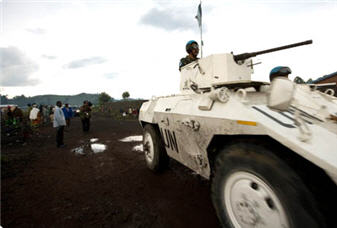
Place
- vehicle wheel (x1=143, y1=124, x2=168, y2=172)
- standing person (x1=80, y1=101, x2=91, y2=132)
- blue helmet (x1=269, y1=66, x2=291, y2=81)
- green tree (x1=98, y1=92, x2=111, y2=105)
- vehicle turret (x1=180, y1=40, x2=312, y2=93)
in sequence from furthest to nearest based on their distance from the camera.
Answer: green tree (x1=98, y1=92, x2=111, y2=105) → standing person (x1=80, y1=101, x2=91, y2=132) → vehicle wheel (x1=143, y1=124, x2=168, y2=172) → vehicle turret (x1=180, y1=40, x2=312, y2=93) → blue helmet (x1=269, y1=66, x2=291, y2=81)

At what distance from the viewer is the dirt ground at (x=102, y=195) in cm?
229

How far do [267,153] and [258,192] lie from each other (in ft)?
1.07

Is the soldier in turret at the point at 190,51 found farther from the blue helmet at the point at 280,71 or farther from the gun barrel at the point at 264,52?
the blue helmet at the point at 280,71

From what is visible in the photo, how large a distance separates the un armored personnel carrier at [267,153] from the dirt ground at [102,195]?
0.71 metres

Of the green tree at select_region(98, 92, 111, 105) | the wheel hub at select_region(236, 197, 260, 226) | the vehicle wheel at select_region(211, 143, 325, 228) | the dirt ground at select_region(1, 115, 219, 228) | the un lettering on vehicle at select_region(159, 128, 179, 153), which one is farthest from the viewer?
the green tree at select_region(98, 92, 111, 105)

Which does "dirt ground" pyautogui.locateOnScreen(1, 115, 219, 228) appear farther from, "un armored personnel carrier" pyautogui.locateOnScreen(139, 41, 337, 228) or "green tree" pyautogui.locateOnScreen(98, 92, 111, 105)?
"green tree" pyautogui.locateOnScreen(98, 92, 111, 105)

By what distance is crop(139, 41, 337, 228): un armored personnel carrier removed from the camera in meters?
1.17

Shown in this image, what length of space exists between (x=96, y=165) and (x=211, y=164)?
3.39 meters

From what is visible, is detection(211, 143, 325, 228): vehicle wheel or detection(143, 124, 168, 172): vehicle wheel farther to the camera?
detection(143, 124, 168, 172): vehicle wheel

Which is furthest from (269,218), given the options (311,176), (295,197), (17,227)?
(17,227)

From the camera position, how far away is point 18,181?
366 cm

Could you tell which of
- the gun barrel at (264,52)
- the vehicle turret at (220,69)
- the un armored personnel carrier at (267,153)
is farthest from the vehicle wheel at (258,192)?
the gun barrel at (264,52)

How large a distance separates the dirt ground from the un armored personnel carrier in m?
0.71

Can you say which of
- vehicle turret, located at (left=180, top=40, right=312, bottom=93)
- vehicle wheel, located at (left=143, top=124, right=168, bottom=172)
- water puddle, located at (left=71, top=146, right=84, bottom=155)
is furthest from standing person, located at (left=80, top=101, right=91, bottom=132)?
vehicle turret, located at (left=180, top=40, right=312, bottom=93)
